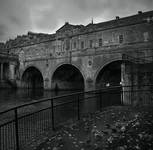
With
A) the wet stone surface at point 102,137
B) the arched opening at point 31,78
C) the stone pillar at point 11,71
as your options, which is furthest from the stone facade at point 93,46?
the wet stone surface at point 102,137

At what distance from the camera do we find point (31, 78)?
38625 mm

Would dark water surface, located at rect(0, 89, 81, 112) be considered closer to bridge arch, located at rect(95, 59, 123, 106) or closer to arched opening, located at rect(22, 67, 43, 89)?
bridge arch, located at rect(95, 59, 123, 106)

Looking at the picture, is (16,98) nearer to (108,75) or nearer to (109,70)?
(109,70)

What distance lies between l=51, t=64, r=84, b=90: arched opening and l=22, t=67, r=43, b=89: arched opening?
744 cm

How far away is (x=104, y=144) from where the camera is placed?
3.95 m

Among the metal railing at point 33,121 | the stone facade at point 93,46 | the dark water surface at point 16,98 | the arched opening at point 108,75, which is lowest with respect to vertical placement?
the dark water surface at point 16,98

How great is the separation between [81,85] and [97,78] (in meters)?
11.5

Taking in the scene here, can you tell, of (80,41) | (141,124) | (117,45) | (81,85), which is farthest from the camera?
(81,85)

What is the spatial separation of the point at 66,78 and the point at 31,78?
10380mm

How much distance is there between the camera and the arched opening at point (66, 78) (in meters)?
30.5

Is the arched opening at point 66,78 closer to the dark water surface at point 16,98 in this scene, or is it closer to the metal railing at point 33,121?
the dark water surface at point 16,98

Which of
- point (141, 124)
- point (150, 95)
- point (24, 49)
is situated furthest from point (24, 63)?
point (141, 124)

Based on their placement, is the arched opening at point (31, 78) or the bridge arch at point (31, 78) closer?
the bridge arch at point (31, 78)

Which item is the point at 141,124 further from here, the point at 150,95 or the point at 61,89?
the point at 61,89
